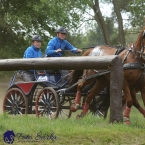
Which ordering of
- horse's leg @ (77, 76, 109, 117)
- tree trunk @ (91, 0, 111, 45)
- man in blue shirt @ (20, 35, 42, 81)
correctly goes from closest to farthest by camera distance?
horse's leg @ (77, 76, 109, 117) < man in blue shirt @ (20, 35, 42, 81) < tree trunk @ (91, 0, 111, 45)

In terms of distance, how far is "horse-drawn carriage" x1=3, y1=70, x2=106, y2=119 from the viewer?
9906mm

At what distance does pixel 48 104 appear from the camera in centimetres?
995

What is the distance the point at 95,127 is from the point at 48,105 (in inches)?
143

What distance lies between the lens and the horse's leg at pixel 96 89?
9507 millimetres

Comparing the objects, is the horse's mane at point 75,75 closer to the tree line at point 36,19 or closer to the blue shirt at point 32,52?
the blue shirt at point 32,52

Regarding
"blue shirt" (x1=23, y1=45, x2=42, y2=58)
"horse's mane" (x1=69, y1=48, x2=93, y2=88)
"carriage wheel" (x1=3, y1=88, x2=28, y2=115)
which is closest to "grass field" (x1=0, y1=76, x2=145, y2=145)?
"horse's mane" (x1=69, y1=48, x2=93, y2=88)

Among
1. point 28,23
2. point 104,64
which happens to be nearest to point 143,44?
point 104,64

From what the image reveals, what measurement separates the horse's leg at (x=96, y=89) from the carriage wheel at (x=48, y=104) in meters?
0.58

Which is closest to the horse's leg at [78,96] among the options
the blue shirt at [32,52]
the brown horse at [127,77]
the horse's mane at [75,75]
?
the brown horse at [127,77]

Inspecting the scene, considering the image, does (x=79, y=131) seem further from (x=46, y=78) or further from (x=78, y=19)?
(x=78, y=19)

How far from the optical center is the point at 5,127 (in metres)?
6.06

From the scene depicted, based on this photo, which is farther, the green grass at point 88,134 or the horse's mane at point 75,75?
the horse's mane at point 75,75

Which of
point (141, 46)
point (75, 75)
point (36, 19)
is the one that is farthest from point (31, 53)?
point (36, 19)

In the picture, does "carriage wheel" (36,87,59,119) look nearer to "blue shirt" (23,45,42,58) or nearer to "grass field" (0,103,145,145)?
"blue shirt" (23,45,42,58)
